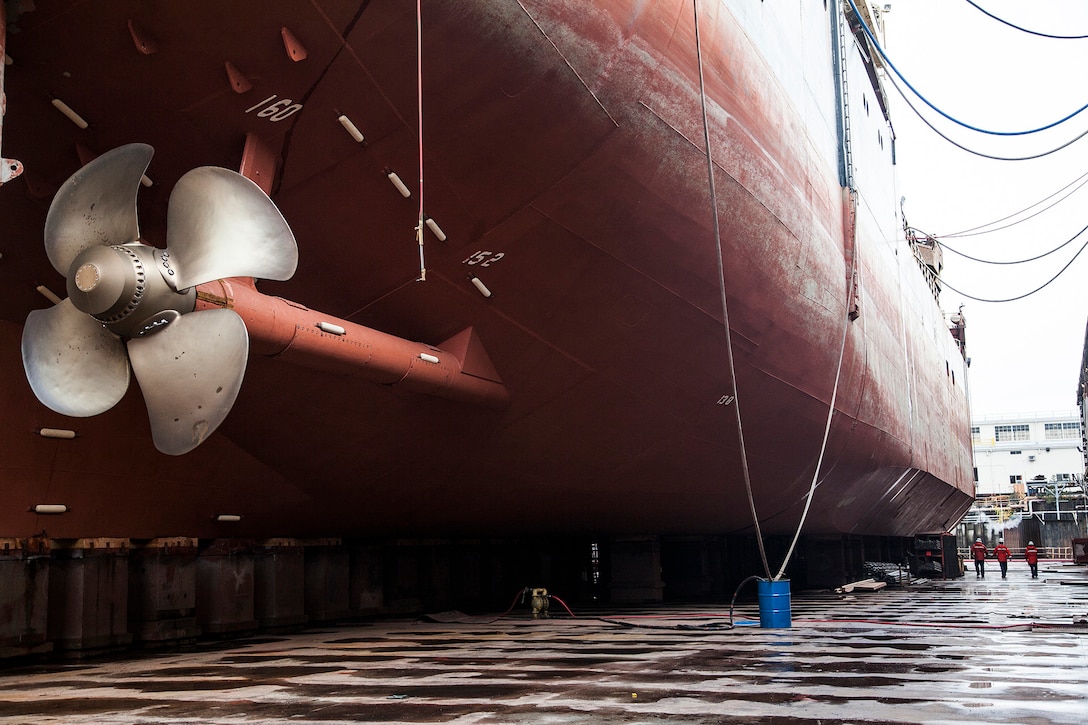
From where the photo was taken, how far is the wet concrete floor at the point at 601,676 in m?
6.48

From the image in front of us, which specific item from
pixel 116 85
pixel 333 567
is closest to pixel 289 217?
pixel 116 85

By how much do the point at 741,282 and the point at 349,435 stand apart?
5.03 metres

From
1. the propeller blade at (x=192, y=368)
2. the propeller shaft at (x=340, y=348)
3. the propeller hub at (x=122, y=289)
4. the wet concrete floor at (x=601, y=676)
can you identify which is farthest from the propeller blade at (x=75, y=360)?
the wet concrete floor at (x=601, y=676)

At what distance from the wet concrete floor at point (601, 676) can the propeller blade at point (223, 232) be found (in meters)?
3.01

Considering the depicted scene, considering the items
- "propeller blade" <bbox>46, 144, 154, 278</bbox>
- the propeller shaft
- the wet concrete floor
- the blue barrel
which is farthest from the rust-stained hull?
the blue barrel

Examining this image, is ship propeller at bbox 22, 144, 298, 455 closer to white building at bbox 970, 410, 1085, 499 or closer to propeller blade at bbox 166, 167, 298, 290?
propeller blade at bbox 166, 167, 298, 290

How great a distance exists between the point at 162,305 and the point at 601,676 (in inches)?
188

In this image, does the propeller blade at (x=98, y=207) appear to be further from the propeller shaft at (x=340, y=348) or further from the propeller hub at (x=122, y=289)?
the propeller shaft at (x=340, y=348)

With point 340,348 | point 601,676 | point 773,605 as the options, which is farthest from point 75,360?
point 773,605

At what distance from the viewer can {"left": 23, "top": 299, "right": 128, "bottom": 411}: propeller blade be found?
6.46m

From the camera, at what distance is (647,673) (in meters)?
8.45

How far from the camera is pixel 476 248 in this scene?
9148 millimetres

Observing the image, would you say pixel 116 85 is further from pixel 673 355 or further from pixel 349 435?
pixel 673 355

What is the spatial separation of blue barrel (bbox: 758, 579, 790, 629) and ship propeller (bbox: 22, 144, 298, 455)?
8.30 m
